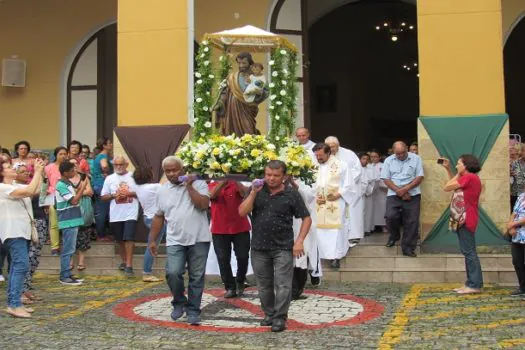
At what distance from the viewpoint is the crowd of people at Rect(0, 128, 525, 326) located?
6562 millimetres

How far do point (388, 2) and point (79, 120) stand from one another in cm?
964

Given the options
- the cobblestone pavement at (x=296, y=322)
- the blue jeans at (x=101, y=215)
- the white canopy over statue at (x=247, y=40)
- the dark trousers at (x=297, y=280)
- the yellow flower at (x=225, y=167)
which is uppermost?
the white canopy over statue at (x=247, y=40)

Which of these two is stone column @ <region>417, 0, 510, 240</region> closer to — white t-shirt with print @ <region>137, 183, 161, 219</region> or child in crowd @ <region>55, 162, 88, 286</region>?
white t-shirt with print @ <region>137, 183, 161, 219</region>

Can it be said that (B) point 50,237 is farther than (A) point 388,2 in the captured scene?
No

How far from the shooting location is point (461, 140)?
990 centimetres

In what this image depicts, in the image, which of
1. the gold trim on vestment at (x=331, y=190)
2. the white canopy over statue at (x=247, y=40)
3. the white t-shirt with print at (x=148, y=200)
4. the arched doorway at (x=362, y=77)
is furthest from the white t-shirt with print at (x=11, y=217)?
the arched doorway at (x=362, y=77)

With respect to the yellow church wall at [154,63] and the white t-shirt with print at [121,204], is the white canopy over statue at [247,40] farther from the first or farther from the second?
the white t-shirt with print at [121,204]

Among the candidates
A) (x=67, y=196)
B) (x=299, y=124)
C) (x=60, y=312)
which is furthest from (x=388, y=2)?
(x=60, y=312)

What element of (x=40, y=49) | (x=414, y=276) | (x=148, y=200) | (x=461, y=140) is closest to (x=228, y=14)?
(x=40, y=49)

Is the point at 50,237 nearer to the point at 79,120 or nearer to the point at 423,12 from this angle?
the point at 79,120

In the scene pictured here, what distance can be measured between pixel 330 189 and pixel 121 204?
304cm

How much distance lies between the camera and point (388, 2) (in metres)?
20.0

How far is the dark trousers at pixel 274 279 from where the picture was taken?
6.44 m

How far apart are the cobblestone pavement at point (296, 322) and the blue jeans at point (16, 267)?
0.77 feet
